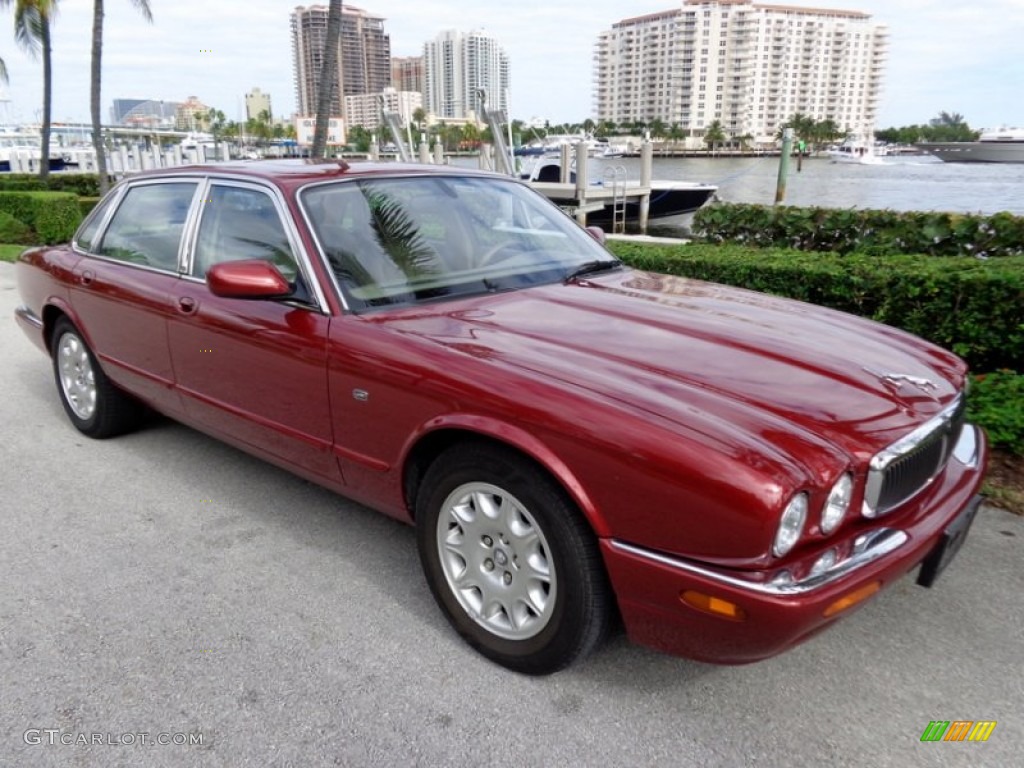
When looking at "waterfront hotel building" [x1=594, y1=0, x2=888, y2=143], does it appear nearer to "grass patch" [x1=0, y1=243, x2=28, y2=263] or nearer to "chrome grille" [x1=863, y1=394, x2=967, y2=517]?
"grass patch" [x1=0, y1=243, x2=28, y2=263]

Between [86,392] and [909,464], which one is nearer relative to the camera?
[909,464]

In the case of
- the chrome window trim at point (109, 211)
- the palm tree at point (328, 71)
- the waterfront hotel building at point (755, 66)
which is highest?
the waterfront hotel building at point (755, 66)

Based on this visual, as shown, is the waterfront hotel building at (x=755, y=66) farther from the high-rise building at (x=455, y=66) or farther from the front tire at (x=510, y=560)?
the front tire at (x=510, y=560)

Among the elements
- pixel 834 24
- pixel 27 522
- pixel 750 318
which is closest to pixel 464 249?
pixel 750 318

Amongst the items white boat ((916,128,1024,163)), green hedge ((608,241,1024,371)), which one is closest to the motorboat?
green hedge ((608,241,1024,371))

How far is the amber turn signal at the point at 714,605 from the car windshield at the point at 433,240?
63.9 inches

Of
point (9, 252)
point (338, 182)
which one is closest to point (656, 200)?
point (9, 252)

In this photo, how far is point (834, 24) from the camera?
146 metres

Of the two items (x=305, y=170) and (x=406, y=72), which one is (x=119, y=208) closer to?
(x=305, y=170)

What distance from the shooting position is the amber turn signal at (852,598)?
2.12m

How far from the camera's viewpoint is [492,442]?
8.41ft

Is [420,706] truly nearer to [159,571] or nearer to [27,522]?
[159,571]

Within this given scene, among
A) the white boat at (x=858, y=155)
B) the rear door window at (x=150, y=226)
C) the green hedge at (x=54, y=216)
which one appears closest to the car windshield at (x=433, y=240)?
the rear door window at (x=150, y=226)

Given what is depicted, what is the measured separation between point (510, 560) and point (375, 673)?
60 centimetres
